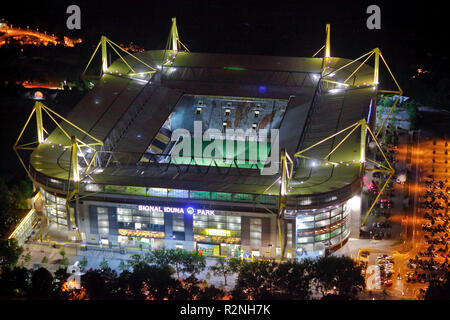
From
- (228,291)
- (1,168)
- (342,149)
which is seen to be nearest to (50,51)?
(1,168)

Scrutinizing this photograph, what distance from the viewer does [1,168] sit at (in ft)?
410

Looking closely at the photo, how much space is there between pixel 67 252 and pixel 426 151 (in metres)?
67.8

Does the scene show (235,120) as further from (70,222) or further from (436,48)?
(436,48)

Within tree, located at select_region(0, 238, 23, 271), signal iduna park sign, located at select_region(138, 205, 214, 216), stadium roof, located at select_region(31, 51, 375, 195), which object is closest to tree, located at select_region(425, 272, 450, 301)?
stadium roof, located at select_region(31, 51, 375, 195)

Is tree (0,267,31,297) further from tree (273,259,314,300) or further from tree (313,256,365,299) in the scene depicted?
tree (313,256,365,299)

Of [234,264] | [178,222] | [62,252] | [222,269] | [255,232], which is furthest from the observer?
[178,222]

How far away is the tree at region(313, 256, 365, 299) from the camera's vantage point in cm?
8312

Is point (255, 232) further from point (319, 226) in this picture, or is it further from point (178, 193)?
point (178, 193)

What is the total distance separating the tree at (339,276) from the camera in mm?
83125

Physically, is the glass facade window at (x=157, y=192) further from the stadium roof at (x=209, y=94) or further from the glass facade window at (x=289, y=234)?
the glass facade window at (x=289, y=234)

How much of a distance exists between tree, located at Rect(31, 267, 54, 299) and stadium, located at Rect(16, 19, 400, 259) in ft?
43.6

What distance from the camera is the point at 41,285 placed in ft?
270

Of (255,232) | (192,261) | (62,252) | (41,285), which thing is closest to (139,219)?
(62,252)

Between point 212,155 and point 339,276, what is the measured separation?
40.0 meters
